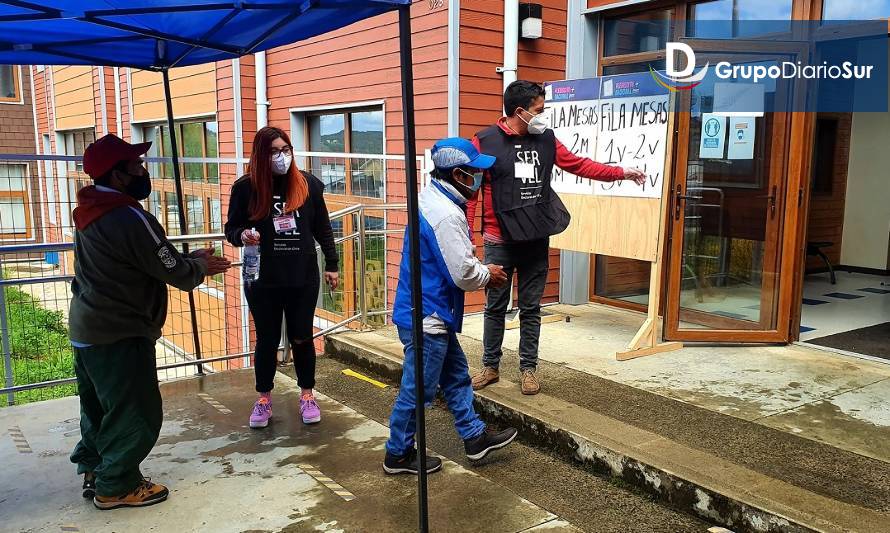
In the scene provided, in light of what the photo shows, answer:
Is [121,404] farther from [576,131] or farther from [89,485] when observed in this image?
[576,131]

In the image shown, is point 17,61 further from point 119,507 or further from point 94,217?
point 119,507

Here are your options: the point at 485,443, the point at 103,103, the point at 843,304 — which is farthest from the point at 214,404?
the point at 103,103

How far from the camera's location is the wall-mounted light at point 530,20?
251 inches

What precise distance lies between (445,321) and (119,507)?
1.76m

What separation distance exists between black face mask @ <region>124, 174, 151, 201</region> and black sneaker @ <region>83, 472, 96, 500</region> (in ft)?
4.50

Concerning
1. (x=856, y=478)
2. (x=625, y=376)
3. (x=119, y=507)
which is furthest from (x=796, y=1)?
(x=119, y=507)

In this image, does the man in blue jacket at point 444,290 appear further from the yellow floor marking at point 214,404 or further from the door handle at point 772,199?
the door handle at point 772,199

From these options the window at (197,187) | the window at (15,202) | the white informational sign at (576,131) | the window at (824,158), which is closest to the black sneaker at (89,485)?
the window at (15,202)

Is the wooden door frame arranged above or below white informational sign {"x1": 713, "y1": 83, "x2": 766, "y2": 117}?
below

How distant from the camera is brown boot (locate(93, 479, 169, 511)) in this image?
10.7ft

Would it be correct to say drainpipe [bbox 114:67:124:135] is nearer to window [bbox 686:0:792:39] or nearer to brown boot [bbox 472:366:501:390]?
window [bbox 686:0:792:39]

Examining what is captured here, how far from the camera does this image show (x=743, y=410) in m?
4.03

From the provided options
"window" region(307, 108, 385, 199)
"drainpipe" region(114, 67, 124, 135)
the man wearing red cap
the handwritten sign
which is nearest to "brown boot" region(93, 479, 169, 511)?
the man wearing red cap

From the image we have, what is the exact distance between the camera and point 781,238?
206 inches
